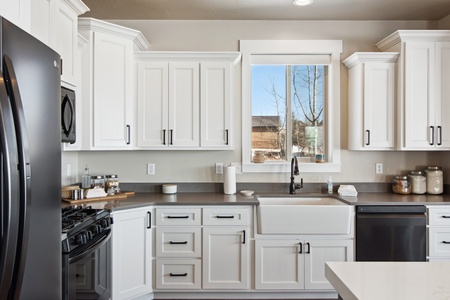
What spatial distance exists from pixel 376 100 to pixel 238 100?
1.30 metres

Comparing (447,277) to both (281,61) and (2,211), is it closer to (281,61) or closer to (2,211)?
(2,211)

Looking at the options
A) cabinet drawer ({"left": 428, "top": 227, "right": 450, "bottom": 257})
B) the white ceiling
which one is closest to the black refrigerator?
the white ceiling

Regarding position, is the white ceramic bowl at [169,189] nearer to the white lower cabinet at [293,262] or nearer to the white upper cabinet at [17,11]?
the white lower cabinet at [293,262]

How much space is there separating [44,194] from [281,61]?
2.70 metres

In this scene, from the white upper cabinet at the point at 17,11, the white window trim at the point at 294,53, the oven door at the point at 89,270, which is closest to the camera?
the white upper cabinet at the point at 17,11

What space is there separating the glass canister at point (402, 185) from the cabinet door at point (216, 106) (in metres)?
1.65

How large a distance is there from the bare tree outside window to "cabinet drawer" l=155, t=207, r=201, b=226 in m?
1.08

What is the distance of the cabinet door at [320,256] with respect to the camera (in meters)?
2.80

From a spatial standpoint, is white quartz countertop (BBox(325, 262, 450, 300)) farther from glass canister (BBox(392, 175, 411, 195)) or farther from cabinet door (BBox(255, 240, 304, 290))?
glass canister (BBox(392, 175, 411, 195))

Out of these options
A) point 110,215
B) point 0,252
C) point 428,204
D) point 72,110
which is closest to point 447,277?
point 0,252

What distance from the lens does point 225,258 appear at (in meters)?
2.83

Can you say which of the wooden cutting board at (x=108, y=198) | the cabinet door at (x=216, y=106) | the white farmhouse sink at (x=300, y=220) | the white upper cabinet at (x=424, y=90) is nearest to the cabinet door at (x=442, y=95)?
the white upper cabinet at (x=424, y=90)

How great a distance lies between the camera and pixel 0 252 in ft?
3.36

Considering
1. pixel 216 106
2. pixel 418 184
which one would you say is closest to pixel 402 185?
pixel 418 184
